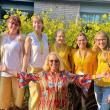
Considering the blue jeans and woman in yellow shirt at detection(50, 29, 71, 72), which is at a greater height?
woman in yellow shirt at detection(50, 29, 71, 72)

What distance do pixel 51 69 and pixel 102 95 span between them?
1040 mm

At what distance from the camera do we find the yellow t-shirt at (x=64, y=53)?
8.00 metres

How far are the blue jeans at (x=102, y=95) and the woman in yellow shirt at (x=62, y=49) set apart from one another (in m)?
0.70

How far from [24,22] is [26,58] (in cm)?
247

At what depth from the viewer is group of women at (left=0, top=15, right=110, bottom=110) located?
23.1ft

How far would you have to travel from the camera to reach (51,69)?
6.99 m

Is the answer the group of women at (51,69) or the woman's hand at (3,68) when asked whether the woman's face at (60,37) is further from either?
the woman's hand at (3,68)

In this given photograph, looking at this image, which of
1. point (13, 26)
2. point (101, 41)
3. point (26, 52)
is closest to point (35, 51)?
point (26, 52)

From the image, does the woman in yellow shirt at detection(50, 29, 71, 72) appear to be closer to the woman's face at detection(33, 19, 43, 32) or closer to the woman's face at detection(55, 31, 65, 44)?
the woman's face at detection(55, 31, 65, 44)

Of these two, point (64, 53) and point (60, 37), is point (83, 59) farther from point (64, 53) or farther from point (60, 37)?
point (60, 37)

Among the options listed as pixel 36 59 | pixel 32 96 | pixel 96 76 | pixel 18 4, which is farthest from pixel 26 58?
pixel 18 4

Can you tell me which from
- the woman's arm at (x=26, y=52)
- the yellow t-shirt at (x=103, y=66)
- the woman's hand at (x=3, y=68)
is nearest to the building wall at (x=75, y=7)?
the woman's arm at (x=26, y=52)

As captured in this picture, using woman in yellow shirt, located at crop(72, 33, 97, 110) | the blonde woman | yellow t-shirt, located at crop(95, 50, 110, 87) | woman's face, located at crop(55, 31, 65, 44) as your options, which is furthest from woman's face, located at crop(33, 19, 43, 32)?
yellow t-shirt, located at crop(95, 50, 110, 87)

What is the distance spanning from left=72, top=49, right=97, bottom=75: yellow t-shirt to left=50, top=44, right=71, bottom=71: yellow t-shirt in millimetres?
154
